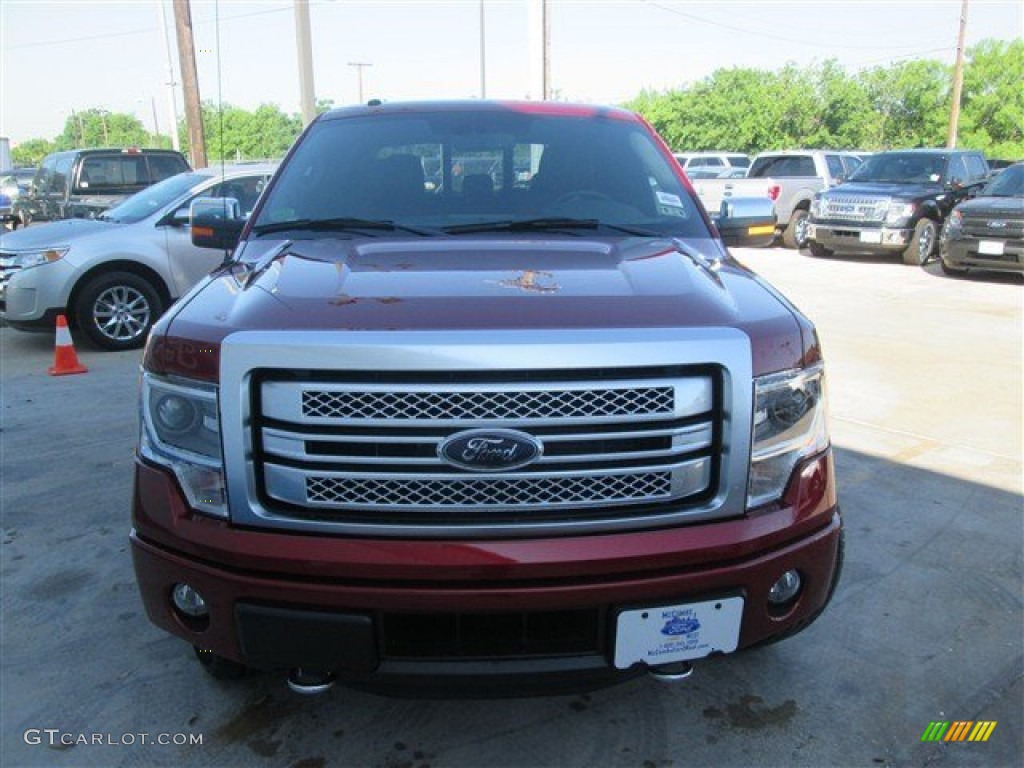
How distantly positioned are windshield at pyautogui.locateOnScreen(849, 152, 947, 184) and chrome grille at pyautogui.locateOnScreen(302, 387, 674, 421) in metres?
14.6

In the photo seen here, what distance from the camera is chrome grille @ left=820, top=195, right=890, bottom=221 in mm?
13695

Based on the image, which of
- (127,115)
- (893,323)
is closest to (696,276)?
(893,323)

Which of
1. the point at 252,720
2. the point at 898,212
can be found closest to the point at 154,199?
the point at 252,720

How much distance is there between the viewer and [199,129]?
57.3 ft

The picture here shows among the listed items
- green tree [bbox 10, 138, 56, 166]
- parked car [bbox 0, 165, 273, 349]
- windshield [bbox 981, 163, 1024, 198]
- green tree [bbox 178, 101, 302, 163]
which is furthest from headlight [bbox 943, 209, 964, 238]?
green tree [bbox 10, 138, 56, 166]

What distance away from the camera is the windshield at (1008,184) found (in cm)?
1225

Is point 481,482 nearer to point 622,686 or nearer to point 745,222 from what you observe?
point 622,686

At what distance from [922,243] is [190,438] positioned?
14156mm

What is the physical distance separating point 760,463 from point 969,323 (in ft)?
27.4

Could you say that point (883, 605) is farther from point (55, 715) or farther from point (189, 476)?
point (55, 715)

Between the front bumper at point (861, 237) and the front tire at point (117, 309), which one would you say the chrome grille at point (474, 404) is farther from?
the front bumper at point (861, 237)

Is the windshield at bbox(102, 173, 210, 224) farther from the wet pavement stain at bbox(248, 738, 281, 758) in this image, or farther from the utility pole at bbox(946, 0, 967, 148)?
the utility pole at bbox(946, 0, 967, 148)

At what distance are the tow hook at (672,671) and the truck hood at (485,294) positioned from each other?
0.79 metres

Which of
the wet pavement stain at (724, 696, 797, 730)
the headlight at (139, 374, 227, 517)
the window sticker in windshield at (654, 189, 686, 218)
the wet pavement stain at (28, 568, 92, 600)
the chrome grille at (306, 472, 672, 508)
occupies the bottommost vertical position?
the wet pavement stain at (724, 696, 797, 730)
